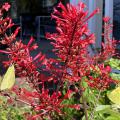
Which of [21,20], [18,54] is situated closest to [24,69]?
[18,54]

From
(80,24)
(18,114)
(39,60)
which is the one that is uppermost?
(80,24)

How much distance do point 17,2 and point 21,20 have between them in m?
0.82

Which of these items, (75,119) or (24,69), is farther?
(75,119)

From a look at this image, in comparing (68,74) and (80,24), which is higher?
(80,24)

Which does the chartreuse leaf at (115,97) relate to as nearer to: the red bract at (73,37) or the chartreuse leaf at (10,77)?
the red bract at (73,37)

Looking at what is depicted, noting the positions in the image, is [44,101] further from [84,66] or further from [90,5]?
[90,5]

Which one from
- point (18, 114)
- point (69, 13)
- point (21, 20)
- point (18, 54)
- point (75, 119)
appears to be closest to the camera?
point (69, 13)

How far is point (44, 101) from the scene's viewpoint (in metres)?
1.33

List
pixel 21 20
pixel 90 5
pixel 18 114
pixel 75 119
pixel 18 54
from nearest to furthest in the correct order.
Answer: pixel 18 54
pixel 75 119
pixel 18 114
pixel 90 5
pixel 21 20

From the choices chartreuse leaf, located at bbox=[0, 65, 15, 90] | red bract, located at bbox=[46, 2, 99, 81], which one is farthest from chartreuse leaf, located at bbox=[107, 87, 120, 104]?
chartreuse leaf, located at bbox=[0, 65, 15, 90]

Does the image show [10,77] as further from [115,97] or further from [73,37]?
[115,97]

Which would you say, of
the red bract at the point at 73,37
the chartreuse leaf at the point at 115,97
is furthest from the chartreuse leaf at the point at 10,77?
the chartreuse leaf at the point at 115,97

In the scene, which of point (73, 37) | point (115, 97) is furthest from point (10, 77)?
point (115, 97)

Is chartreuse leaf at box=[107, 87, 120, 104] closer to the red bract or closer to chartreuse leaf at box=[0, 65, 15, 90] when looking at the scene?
the red bract
